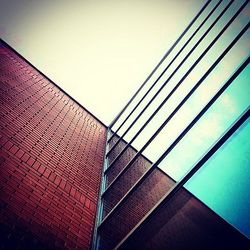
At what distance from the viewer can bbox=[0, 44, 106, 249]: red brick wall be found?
2.66 metres

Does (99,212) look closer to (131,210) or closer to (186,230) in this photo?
(131,210)

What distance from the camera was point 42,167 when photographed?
3.54 m

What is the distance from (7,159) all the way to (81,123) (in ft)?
10.4

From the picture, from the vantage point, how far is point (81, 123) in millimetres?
6191

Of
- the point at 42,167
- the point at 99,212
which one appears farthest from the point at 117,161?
the point at 42,167

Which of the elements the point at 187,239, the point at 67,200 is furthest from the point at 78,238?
the point at 187,239

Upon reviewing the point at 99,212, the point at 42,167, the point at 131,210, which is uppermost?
the point at 42,167

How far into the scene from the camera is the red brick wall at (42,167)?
266 centimetres

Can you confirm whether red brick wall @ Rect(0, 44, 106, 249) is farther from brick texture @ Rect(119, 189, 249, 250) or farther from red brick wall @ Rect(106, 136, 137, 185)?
brick texture @ Rect(119, 189, 249, 250)

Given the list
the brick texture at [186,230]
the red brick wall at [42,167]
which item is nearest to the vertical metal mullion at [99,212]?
the red brick wall at [42,167]

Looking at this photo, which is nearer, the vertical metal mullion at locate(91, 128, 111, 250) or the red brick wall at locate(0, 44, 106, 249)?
the red brick wall at locate(0, 44, 106, 249)

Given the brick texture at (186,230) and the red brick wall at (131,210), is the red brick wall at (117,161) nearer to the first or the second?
the red brick wall at (131,210)

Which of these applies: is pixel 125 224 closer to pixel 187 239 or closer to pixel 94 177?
pixel 94 177

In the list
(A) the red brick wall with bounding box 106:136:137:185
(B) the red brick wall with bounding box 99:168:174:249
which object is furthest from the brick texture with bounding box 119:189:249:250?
(A) the red brick wall with bounding box 106:136:137:185
